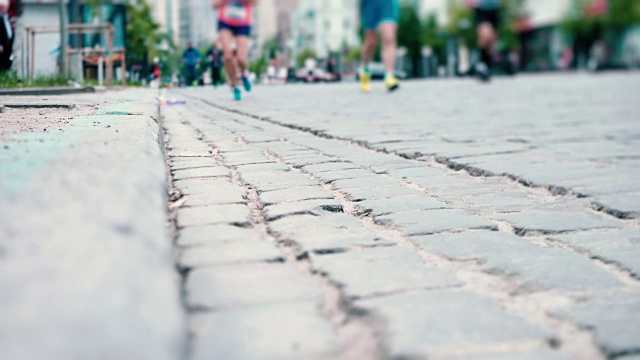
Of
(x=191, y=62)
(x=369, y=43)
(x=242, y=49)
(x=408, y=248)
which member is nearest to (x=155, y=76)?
(x=191, y=62)

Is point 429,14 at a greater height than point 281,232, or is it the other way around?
point 429,14

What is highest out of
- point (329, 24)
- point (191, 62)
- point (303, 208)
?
point (329, 24)

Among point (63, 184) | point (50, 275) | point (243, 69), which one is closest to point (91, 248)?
point (50, 275)

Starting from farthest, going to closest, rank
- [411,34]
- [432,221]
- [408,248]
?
[411,34]
[432,221]
[408,248]

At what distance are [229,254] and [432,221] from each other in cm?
93

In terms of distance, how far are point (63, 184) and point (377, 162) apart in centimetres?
304

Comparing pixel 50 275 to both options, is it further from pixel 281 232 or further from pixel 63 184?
pixel 281 232

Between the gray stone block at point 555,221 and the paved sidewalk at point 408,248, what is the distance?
0.01 meters

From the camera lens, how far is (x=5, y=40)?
992 centimetres

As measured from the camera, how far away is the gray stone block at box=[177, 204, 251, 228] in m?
2.84

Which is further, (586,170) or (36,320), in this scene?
(586,170)

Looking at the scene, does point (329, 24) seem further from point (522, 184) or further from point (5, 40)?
point (522, 184)

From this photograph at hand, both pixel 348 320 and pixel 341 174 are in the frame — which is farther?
pixel 341 174

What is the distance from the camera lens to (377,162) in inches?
191
